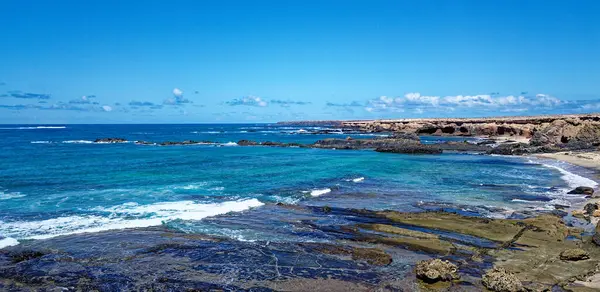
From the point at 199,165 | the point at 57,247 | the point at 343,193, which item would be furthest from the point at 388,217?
the point at 199,165

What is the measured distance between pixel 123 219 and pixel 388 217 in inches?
521

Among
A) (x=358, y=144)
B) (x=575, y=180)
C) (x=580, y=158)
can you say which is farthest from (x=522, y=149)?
(x=575, y=180)

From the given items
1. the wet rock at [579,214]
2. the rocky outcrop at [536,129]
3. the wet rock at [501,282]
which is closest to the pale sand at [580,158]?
the rocky outcrop at [536,129]

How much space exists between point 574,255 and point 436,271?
5445 mm

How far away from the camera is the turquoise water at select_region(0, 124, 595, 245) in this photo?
20.7 meters

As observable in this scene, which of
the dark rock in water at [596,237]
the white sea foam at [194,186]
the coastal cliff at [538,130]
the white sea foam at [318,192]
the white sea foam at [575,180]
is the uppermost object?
the coastal cliff at [538,130]

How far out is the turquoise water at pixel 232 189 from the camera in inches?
816

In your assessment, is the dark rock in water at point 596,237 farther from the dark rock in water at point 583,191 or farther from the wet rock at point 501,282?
the dark rock in water at point 583,191

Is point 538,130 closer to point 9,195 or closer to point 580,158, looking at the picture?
point 580,158

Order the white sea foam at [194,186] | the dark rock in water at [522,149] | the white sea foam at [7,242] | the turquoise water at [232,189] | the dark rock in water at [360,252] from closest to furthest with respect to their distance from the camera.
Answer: the dark rock in water at [360,252], the white sea foam at [7,242], the turquoise water at [232,189], the white sea foam at [194,186], the dark rock in water at [522,149]

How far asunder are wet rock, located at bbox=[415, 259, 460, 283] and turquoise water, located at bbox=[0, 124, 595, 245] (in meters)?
6.70

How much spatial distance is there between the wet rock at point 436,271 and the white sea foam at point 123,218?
12073 millimetres

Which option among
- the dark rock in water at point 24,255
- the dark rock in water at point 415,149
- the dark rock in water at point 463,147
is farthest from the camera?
the dark rock in water at point 463,147

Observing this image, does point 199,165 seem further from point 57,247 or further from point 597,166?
point 597,166
